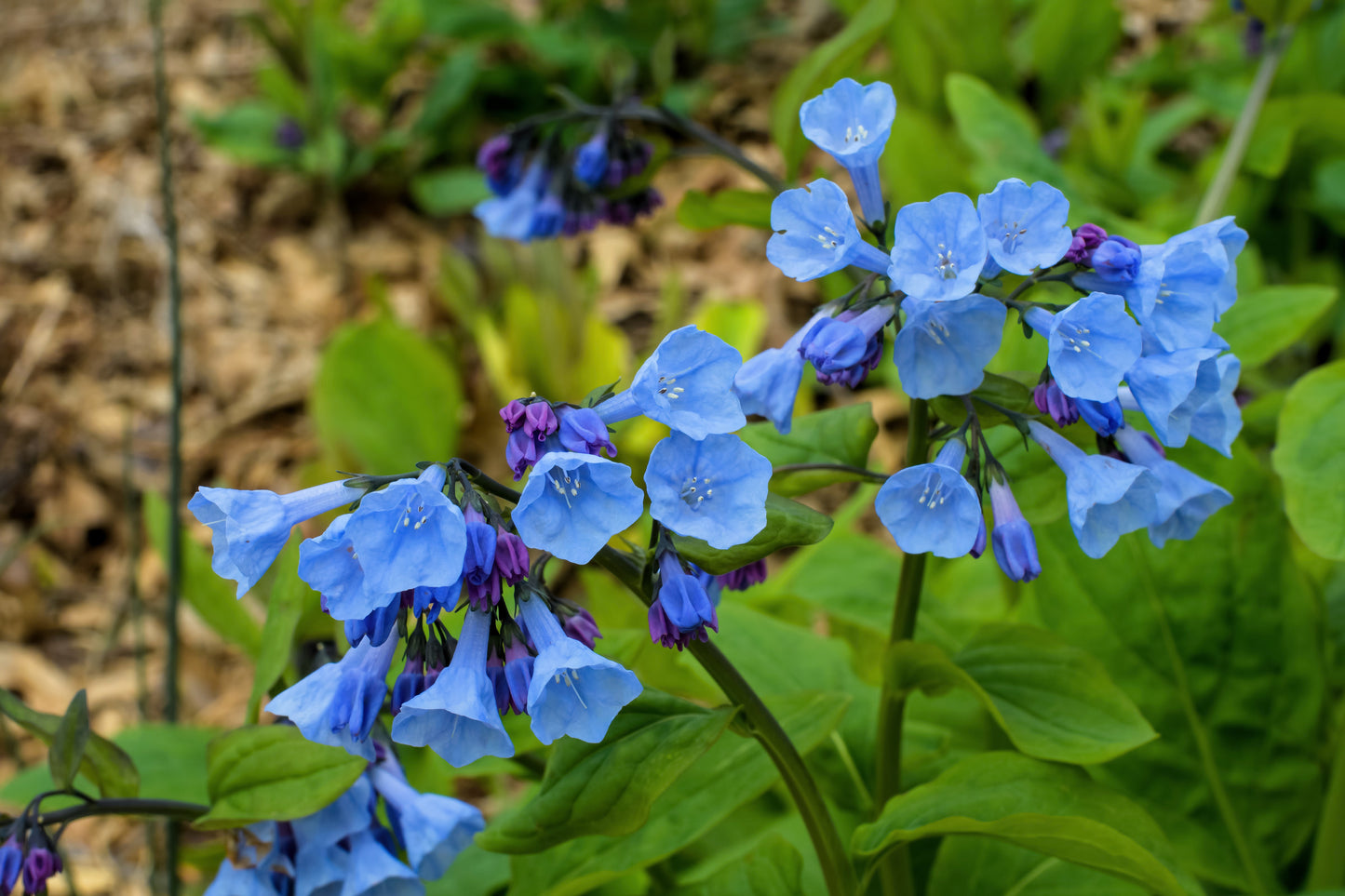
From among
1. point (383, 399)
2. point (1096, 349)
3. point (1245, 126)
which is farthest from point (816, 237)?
point (383, 399)

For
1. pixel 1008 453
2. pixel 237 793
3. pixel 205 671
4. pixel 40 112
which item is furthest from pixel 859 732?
pixel 40 112

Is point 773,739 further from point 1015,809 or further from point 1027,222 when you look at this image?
point 1027,222

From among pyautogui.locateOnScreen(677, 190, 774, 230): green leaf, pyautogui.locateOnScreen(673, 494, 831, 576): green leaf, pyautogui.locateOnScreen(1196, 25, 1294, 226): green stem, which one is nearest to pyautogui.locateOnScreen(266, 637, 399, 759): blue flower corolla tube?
pyautogui.locateOnScreen(673, 494, 831, 576): green leaf

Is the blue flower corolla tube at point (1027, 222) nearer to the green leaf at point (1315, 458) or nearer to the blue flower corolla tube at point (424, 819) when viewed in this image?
the green leaf at point (1315, 458)

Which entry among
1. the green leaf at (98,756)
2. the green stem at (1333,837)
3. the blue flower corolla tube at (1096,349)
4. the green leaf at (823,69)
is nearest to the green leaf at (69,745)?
the green leaf at (98,756)

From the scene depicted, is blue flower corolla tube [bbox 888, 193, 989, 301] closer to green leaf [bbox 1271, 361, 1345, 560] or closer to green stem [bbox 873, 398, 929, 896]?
green stem [bbox 873, 398, 929, 896]

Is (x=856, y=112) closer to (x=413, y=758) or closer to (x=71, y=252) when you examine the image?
(x=413, y=758)
